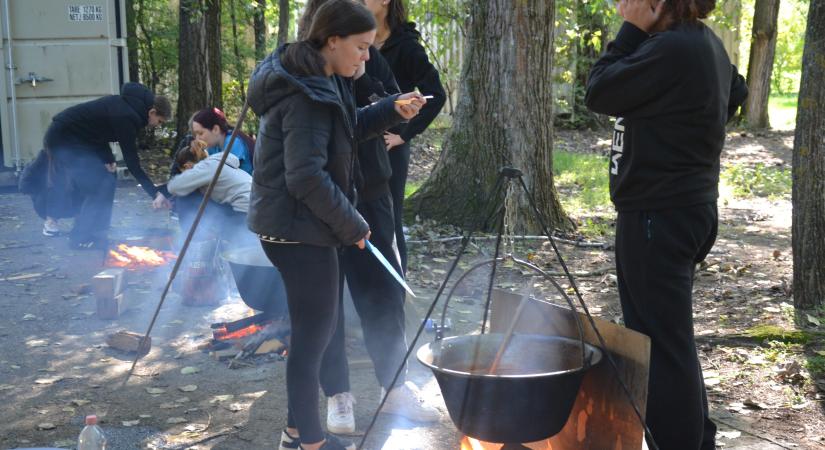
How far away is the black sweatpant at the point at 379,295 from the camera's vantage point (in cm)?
429

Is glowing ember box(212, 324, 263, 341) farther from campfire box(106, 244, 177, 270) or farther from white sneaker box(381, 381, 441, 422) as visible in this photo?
campfire box(106, 244, 177, 270)

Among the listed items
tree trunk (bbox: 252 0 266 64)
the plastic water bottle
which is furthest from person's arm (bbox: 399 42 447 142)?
tree trunk (bbox: 252 0 266 64)

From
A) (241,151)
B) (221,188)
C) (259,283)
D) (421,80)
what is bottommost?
(259,283)

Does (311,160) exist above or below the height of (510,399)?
above

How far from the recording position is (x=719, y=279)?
731 cm

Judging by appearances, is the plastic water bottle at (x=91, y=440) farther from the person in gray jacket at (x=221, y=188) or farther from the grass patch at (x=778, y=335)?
the grass patch at (x=778, y=335)

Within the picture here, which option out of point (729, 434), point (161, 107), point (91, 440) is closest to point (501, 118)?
point (161, 107)

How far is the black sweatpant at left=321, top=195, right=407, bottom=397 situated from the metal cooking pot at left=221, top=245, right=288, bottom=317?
3.16ft

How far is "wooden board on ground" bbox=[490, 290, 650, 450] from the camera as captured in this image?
3295 mm

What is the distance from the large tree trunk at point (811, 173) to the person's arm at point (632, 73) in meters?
2.76

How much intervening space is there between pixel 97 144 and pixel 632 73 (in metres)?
6.66

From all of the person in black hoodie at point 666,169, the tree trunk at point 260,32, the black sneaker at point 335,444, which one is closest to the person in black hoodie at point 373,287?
the black sneaker at point 335,444

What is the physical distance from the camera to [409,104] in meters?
3.75

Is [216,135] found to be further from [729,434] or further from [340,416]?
[729,434]
